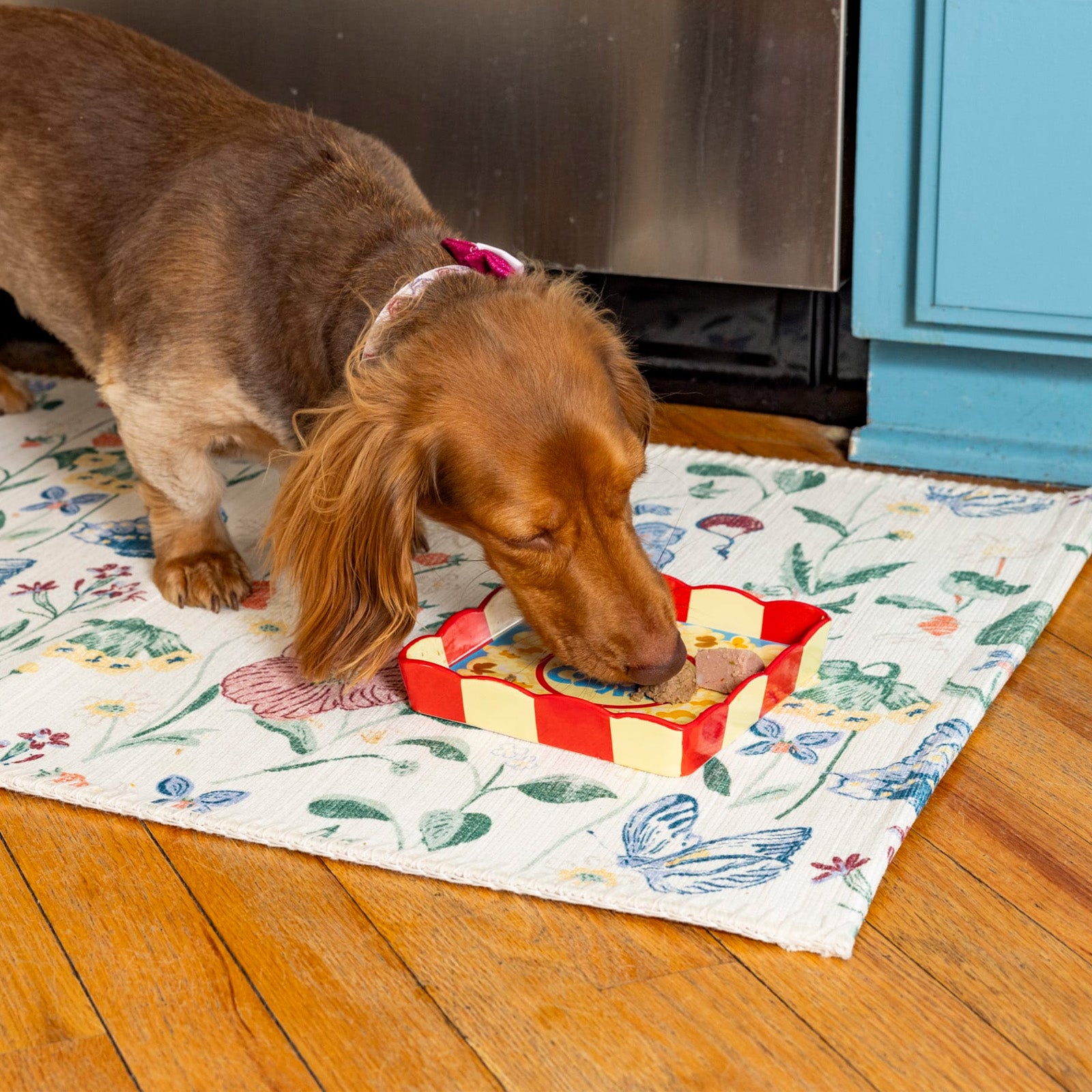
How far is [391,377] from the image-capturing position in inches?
61.8

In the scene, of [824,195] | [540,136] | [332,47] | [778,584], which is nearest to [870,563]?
[778,584]

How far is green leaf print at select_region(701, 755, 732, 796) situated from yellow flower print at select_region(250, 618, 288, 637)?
710 mm

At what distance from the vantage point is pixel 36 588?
6.91ft

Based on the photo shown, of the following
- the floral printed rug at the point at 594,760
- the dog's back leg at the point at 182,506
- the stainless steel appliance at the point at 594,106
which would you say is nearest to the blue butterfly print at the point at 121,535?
the floral printed rug at the point at 594,760

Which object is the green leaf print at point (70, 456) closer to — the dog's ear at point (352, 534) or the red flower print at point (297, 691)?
the red flower print at point (297, 691)

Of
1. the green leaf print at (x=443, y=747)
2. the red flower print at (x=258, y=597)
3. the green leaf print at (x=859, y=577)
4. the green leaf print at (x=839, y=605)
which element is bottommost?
the green leaf print at (x=443, y=747)

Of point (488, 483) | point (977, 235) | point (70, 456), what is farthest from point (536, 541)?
point (70, 456)

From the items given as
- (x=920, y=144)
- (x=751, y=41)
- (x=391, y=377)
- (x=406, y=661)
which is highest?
(x=751, y=41)

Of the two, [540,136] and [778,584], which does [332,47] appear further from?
[778,584]

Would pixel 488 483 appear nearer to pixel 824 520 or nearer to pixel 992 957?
pixel 992 957

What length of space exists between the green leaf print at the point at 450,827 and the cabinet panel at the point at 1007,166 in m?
1.28

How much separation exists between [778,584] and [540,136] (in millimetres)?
1064

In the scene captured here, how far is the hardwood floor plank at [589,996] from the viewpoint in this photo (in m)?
1.19

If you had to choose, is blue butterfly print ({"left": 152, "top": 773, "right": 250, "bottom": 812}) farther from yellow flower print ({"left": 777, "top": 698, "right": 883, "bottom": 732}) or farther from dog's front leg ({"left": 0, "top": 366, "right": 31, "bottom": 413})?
dog's front leg ({"left": 0, "top": 366, "right": 31, "bottom": 413})
